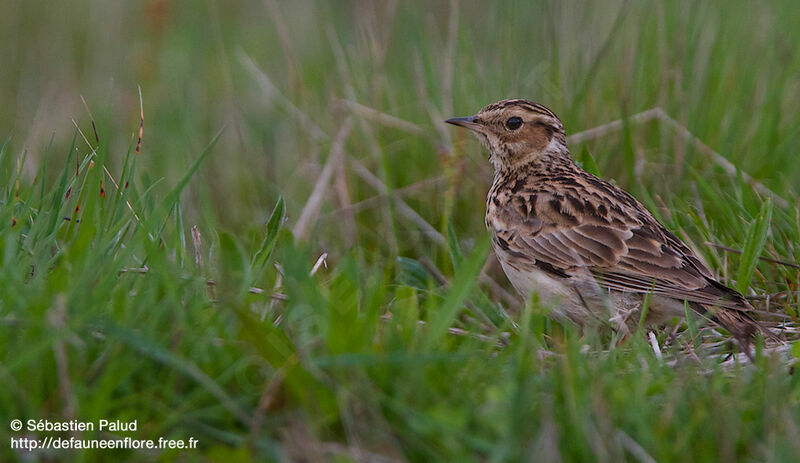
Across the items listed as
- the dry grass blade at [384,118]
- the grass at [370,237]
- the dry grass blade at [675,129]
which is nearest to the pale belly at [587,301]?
the grass at [370,237]

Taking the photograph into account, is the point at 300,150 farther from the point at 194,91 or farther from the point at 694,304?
the point at 694,304

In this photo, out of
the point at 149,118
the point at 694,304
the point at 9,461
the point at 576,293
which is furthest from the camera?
the point at 149,118

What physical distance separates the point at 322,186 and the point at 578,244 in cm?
209

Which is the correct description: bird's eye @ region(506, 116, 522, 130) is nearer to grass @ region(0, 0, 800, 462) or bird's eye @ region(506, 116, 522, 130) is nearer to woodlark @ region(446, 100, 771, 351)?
woodlark @ region(446, 100, 771, 351)

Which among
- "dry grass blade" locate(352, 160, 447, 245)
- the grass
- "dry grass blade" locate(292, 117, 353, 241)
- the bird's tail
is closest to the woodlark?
the bird's tail

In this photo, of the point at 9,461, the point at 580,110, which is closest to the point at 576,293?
the point at 580,110

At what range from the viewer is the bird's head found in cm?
596

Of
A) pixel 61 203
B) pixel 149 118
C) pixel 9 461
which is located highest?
pixel 149 118

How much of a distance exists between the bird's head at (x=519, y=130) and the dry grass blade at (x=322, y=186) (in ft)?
3.47

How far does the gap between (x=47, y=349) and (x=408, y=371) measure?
123 centimetres

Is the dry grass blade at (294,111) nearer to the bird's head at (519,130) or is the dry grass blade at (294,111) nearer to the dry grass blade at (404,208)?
the dry grass blade at (404,208)

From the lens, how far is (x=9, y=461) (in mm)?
2924

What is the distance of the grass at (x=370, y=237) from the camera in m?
3.01

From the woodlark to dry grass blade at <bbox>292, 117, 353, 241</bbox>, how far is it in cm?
109
